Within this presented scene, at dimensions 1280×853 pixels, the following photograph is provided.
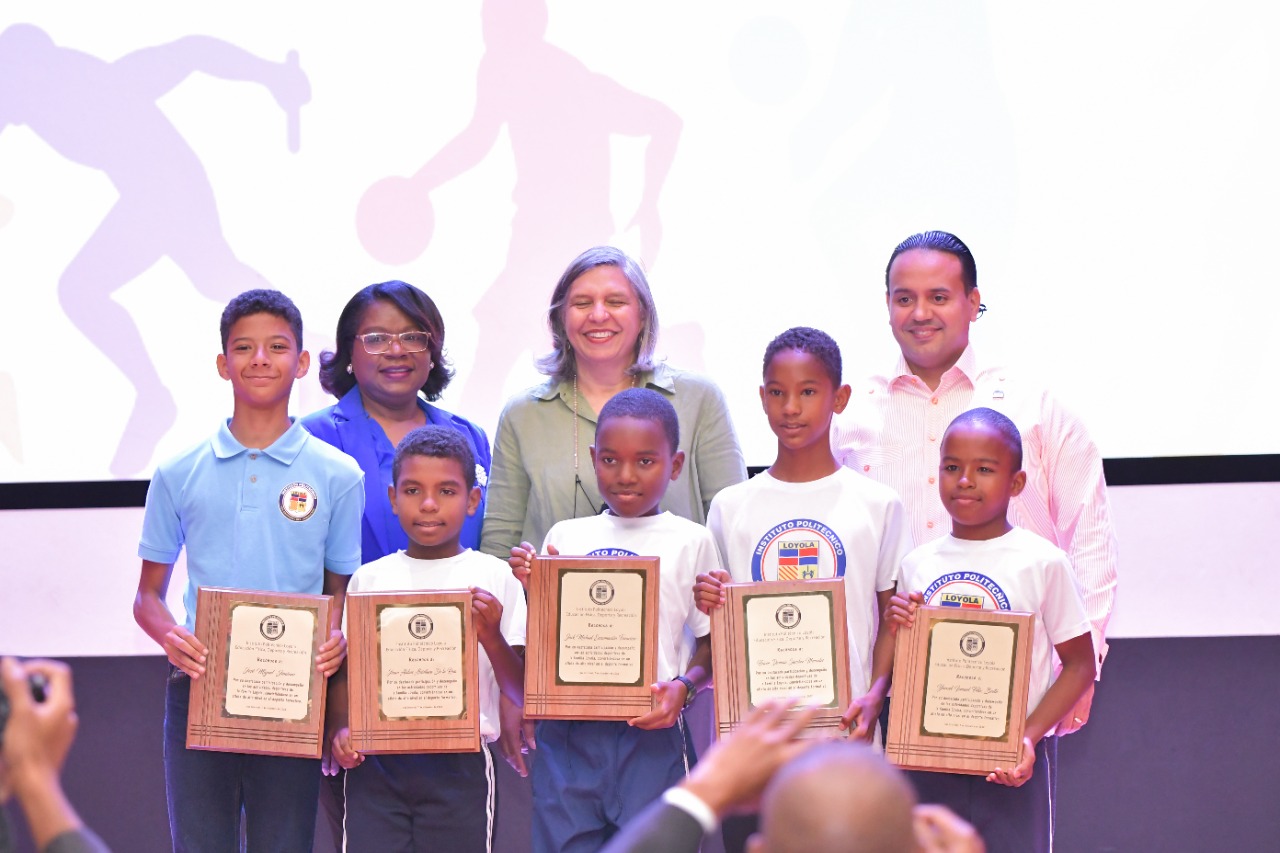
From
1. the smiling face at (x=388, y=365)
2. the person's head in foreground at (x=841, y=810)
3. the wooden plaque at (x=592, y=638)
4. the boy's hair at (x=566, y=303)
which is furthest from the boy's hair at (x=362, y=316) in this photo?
the person's head in foreground at (x=841, y=810)

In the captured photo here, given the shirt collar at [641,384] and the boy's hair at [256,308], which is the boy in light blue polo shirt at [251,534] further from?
the shirt collar at [641,384]

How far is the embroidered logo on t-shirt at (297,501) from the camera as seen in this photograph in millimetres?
3393

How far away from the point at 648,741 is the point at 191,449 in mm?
1477

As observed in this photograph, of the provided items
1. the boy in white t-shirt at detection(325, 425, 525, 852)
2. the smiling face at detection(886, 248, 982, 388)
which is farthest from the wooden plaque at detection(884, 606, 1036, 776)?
the boy in white t-shirt at detection(325, 425, 525, 852)

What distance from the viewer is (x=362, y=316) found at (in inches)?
154

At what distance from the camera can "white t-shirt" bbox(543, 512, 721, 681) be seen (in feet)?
10.6

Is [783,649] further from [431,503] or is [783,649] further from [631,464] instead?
[431,503]

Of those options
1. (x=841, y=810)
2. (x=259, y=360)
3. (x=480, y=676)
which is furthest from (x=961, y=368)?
(x=841, y=810)

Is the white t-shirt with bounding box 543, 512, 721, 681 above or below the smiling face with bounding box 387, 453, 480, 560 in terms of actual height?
below

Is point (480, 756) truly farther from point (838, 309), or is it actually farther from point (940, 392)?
point (838, 309)

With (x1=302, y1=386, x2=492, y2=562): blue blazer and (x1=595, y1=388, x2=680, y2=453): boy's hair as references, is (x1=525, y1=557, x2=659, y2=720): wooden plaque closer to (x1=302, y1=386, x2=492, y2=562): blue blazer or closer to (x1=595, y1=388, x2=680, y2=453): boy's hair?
(x1=595, y1=388, x2=680, y2=453): boy's hair

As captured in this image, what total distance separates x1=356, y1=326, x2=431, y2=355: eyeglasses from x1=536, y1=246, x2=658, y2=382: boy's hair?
37 cm

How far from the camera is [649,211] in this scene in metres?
4.52

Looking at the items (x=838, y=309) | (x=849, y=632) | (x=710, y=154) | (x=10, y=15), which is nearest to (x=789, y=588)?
(x=849, y=632)
